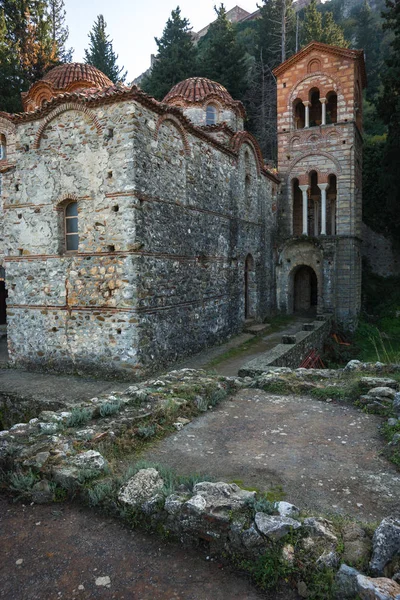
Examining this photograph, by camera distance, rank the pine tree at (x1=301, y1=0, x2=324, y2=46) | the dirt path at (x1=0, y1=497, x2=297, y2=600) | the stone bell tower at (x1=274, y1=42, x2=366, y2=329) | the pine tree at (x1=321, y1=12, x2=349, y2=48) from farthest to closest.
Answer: the pine tree at (x1=301, y1=0, x2=324, y2=46)
the pine tree at (x1=321, y1=12, x2=349, y2=48)
the stone bell tower at (x1=274, y1=42, x2=366, y2=329)
the dirt path at (x1=0, y1=497, x2=297, y2=600)

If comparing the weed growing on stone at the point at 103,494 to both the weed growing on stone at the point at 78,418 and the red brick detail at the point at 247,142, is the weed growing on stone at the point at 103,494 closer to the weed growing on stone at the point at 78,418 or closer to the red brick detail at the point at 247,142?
the weed growing on stone at the point at 78,418

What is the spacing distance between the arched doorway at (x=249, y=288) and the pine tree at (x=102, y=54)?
2433 cm

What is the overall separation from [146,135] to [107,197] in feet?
5.20

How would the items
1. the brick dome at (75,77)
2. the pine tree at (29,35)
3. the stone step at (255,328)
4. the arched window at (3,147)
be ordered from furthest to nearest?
the pine tree at (29,35) → the arched window at (3,147) → the stone step at (255,328) → the brick dome at (75,77)

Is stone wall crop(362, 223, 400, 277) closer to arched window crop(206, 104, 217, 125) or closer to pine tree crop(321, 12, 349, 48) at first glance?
arched window crop(206, 104, 217, 125)

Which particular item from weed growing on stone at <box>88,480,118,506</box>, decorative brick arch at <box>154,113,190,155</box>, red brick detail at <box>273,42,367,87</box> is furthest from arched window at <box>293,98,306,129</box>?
weed growing on stone at <box>88,480,118,506</box>

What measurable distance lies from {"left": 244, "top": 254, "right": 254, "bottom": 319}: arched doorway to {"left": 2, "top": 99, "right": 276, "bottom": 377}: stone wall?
13.8ft

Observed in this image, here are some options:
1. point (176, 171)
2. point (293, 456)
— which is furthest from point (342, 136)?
point (293, 456)

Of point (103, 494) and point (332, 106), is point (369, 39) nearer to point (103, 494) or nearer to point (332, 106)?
point (332, 106)

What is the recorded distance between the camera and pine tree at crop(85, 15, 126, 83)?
33.2 m

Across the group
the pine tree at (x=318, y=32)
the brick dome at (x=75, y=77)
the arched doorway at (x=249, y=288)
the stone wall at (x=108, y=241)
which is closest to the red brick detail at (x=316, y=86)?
the arched doorway at (x=249, y=288)

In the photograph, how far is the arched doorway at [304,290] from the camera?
65.4ft

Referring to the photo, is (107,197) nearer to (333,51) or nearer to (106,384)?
(106,384)

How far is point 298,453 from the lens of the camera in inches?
183
